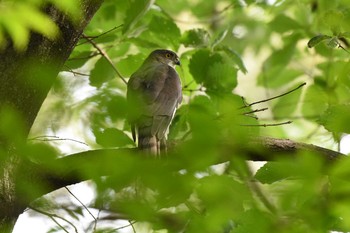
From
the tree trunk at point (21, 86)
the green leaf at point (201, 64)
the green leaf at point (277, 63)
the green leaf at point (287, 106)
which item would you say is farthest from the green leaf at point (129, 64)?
the green leaf at point (277, 63)

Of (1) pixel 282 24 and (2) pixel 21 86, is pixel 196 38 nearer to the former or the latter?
(1) pixel 282 24

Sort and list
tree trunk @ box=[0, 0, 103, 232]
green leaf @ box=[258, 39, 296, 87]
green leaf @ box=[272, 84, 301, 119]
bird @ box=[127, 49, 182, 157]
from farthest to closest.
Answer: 1. green leaf @ box=[258, 39, 296, 87]
2. green leaf @ box=[272, 84, 301, 119]
3. bird @ box=[127, 49, 182, 157]
4. tree trunk @ box=[0, 0, 103, 232]

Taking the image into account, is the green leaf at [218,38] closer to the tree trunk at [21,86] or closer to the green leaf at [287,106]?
the green leaf at [287,106]

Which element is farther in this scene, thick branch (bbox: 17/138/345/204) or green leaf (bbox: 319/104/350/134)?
green leaf (bbox: 319/104/350/134)

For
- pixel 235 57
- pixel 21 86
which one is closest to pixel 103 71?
pixel 235 57

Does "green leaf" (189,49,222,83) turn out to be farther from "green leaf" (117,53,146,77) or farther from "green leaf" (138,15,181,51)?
"green leaf" (117,53,146,77)

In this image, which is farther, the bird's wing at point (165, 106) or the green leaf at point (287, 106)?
the green leaf at point (287, 106)

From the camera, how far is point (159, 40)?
13.0ft

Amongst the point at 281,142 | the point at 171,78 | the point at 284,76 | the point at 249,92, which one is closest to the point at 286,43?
the point at 284,76

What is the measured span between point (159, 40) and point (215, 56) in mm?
437

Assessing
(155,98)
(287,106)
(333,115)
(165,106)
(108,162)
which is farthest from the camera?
(287,106)

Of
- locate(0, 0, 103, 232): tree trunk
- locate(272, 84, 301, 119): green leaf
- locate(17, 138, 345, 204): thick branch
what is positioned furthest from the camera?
locate(272, 84, 301, 119): green leaf

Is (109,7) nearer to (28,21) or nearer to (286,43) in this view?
(286,43)

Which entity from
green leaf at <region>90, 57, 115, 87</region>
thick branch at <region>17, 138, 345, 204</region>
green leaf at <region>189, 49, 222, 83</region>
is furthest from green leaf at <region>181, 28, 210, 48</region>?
thick branch at <region>17, 138, 345, 204</region>
